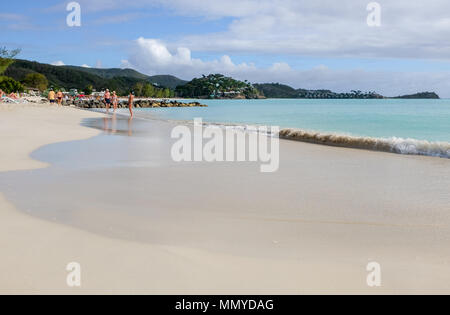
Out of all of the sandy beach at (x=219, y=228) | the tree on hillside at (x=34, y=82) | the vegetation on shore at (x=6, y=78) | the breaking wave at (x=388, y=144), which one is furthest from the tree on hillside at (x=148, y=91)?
the sandy beach at (x=219, y=228)

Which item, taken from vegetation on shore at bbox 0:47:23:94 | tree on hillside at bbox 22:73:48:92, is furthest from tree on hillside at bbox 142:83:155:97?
vegetation on shore at bbox 0:47:23:94

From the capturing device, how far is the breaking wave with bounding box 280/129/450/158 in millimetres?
12516

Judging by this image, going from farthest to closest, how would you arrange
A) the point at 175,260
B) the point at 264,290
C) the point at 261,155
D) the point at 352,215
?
the point at 261,155, the point at 352,215, the point at 175,260, the point at 264,290

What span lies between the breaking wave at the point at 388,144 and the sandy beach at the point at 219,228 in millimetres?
4163

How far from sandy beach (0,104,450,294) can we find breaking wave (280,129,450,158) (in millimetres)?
4163

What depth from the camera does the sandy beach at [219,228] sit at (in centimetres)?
323

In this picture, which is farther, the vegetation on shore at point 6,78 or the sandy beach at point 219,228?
the vegetation on shore at point 6,78

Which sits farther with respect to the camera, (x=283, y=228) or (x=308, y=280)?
(x=283, y=228)

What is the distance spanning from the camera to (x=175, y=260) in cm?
358

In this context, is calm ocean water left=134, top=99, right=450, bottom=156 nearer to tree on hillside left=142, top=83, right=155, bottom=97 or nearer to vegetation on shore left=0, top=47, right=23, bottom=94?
vegetation on shore left=0, top=47, right=23, bottom=94

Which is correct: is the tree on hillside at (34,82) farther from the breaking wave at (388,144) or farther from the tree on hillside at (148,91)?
the breaking wave at (388,144)

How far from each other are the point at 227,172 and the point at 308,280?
5052 millimetres
